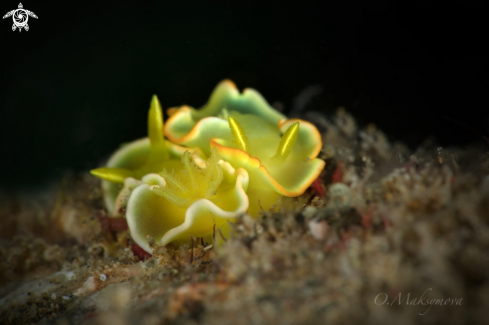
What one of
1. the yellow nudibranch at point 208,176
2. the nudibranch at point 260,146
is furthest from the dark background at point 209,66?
the yellow nudibranch at point 208,176

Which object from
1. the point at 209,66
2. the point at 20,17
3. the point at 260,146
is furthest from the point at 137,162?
the point at 20,17

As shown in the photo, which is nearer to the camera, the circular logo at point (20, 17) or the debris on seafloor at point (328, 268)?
the debris on seafloor at point (328, 268)

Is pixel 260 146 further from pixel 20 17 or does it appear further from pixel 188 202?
pixel 20 17

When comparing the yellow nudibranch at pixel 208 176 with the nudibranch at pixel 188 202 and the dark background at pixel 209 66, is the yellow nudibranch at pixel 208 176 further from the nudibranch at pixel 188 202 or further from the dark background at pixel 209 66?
the dark background at pixel 209 66

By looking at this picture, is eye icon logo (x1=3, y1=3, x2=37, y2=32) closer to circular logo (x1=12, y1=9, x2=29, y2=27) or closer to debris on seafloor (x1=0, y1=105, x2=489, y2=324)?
circular logo (x1=12, y1=9, x2=29, y2=27)

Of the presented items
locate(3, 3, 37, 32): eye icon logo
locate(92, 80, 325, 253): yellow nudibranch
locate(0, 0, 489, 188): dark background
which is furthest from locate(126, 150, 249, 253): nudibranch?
locate(3, 3, 37, 32): eye icon logo

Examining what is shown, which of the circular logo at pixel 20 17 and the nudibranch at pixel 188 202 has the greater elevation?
the circular logo at pixel 20 17
